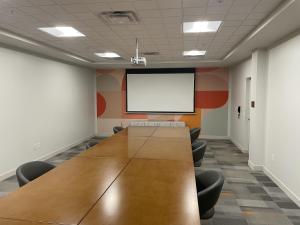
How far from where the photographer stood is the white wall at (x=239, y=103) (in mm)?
6418

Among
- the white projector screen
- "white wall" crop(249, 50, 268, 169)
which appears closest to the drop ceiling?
"white wall" crop(249, 50, 268, 169)

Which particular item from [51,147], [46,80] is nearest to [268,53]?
[46,80]

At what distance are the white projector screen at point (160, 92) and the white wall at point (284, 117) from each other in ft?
12.8

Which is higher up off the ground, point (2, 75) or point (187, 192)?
point (2, 75)

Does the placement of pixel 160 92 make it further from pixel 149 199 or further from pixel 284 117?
pixel 149 199

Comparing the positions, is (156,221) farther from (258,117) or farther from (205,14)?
(258,117)

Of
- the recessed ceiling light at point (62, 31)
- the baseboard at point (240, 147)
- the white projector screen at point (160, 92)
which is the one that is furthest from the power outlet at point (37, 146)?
the baseboard at point (240, 147)

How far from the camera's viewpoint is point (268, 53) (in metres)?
4.78

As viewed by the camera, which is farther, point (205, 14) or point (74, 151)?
point (74, 151)

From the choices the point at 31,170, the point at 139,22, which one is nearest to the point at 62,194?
the point at 31,170

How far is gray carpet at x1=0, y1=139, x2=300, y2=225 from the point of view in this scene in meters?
3.04

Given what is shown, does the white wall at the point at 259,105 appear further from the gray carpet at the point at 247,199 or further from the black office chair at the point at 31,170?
the black office chair at the point at 31,170

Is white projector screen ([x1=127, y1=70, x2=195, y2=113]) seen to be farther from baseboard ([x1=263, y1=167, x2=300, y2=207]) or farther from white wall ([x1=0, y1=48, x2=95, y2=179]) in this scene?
baseboard ([x1=263, y1=167, x2=300, y2=207])

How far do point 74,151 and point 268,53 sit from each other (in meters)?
5.35
